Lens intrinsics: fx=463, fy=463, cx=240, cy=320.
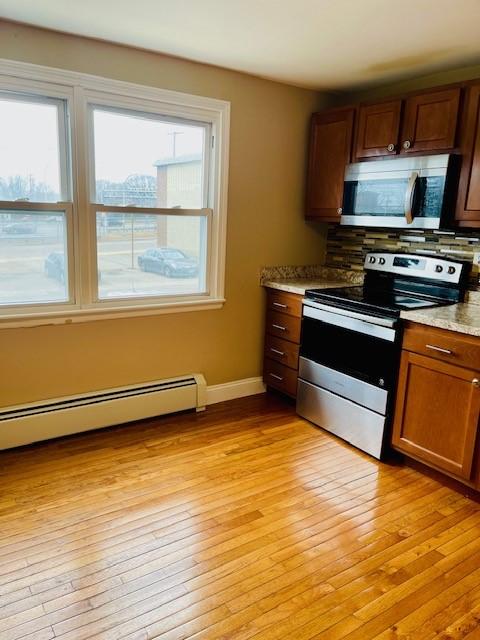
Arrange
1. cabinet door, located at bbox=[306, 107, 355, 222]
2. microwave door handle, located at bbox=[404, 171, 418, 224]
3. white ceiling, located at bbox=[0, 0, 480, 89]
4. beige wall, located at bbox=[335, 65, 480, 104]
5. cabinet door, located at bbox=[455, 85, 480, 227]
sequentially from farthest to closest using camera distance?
cabinet door, located at bbox=[306, 107, 355, 222] < beige wall, located at bbox=[335, 65, 480, 104] < microwave door handle, located at bbox=[404, 171, 418, 224] < cabinet door, located at bbox=[455, 85, 480, 227] < white ceiling, located at bbox=[0, 0, 480, 89]

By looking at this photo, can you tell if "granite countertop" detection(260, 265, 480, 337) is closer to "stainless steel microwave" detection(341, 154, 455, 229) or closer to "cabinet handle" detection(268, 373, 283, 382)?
"stainless steel microwave" detection(341, 154, 455, 229)

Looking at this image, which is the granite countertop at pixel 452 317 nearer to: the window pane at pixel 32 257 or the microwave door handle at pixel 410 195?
the microwave door handle at pixel 410 195

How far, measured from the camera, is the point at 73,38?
2.54 metres

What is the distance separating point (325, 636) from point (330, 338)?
176 cm

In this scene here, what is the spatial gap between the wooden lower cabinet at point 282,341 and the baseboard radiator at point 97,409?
59 cm

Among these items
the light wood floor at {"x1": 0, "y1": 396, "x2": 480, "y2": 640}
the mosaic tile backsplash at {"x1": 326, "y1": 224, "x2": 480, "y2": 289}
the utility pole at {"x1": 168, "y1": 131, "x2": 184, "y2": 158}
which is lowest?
the light wood floor at {"x1": 0, "y1": 396, "x2": 480, "y2": 640}

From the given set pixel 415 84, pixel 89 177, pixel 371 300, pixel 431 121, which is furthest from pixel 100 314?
pixel 415 84

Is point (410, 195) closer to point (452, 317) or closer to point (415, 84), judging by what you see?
point (452, 317)

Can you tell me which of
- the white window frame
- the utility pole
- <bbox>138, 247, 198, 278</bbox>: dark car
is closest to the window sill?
the white window frame

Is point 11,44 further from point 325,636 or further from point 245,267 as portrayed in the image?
point 325,636

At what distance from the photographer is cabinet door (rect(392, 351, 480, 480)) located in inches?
89.5

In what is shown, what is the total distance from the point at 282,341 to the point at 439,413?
1331 millimetres

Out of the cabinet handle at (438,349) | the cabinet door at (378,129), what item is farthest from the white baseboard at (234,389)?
the cabinet door at (378,129)

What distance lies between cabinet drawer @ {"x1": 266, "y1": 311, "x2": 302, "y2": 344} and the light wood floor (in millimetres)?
780
